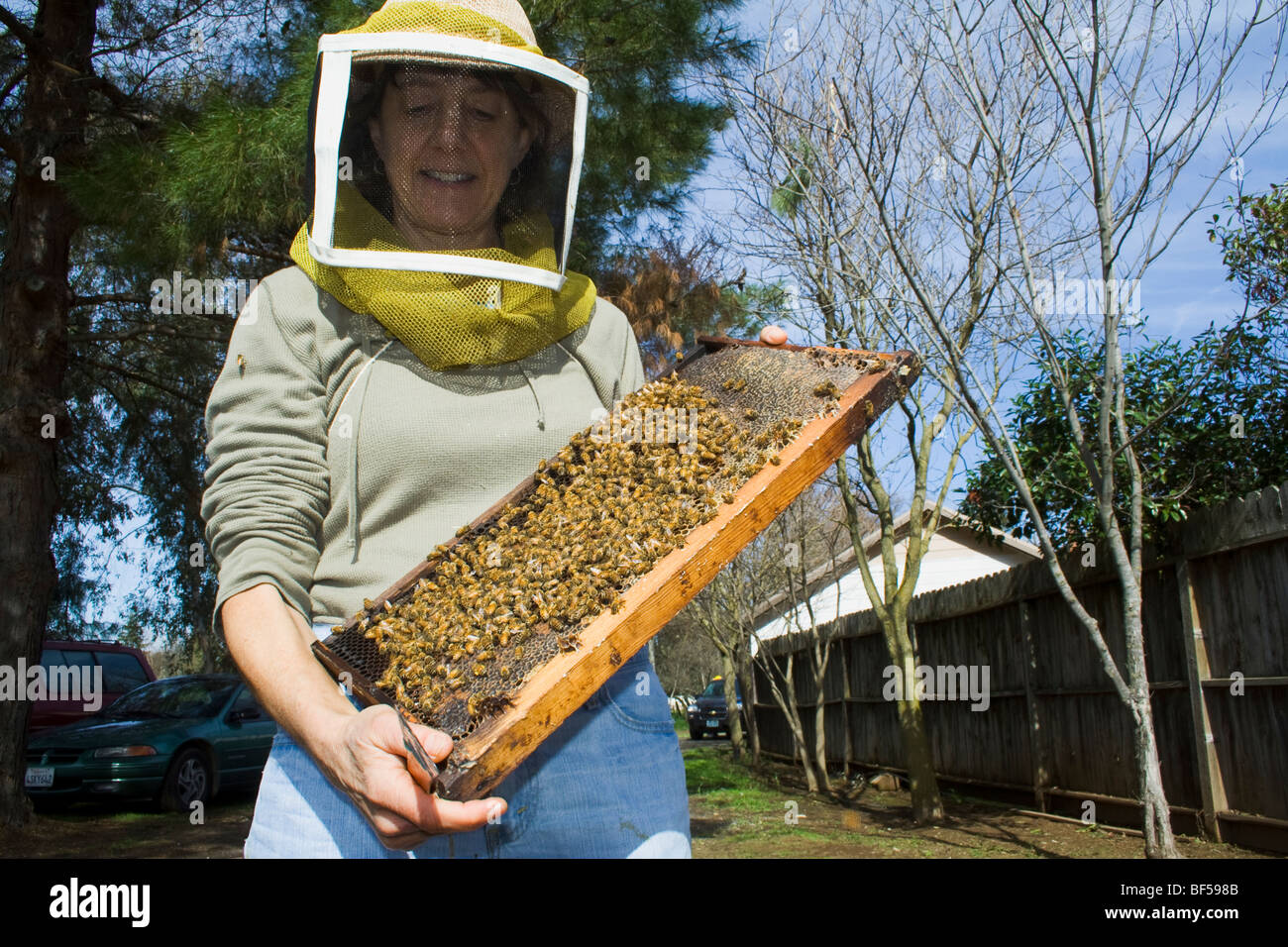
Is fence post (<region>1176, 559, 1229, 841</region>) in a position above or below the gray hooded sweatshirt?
below

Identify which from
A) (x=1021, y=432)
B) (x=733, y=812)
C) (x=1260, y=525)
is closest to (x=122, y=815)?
(x=733, y=812)

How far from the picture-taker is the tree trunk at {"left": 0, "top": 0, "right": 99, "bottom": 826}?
341 inches

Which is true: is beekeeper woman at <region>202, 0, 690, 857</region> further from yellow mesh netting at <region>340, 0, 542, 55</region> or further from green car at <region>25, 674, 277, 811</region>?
green car at <region>25, 674, 277, 811</region>

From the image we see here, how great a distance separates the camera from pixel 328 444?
71.0 inches

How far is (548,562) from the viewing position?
1789mm

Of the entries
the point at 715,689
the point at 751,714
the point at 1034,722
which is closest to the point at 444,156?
the point at 1034,722

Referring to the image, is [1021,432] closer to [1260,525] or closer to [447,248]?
[1260,525]

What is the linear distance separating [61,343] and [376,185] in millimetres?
8226

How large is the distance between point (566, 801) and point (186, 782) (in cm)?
1102

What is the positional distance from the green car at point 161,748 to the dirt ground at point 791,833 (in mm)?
294

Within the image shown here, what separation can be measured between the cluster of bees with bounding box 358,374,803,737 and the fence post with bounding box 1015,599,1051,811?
8604 millimetres

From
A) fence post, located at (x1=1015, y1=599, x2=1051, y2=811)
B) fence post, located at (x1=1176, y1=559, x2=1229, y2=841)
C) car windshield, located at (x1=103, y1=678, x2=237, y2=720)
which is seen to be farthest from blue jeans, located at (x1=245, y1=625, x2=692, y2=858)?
car windshield, located at (x1=103, y1=678, x2=237, y2=720)

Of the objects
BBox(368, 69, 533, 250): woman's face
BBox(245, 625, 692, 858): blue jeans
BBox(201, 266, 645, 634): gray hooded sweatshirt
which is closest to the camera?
BBox(245, 625, 692, 858): blue jeans

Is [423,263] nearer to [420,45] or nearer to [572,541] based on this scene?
[420,45]
